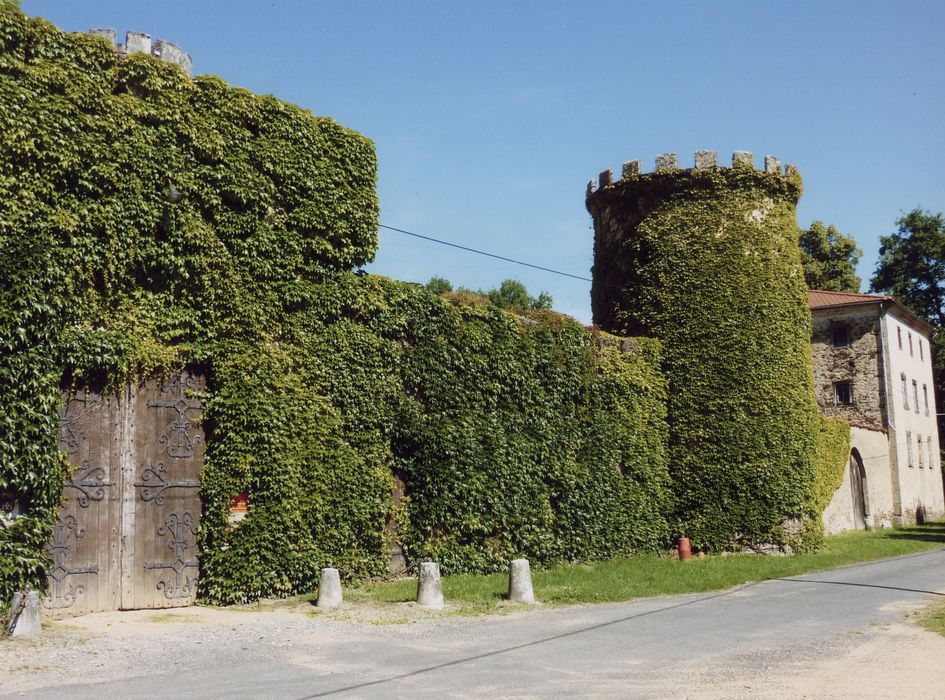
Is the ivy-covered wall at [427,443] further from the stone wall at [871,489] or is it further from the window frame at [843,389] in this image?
the window frame at [843,389]

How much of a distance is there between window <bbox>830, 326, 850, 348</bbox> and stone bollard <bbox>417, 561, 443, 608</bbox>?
2609cm

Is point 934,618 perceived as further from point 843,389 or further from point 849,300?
point 849,300

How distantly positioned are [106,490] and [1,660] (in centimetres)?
319

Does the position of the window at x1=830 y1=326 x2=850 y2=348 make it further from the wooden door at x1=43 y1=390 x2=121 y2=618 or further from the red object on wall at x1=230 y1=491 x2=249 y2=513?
the wooden door at x1=43 y1=390 x2=121 y2=618

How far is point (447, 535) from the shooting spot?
13875 mm

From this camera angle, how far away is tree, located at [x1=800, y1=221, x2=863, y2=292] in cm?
4388

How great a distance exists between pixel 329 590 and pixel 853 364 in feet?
87.8

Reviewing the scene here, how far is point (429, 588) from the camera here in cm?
1105

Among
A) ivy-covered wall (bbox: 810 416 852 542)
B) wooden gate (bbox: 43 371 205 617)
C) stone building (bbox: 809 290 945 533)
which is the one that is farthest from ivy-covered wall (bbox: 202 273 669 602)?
stone building (bbox: 809 290 945 533)

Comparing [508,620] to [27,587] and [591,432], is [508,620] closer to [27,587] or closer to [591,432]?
[27,587]

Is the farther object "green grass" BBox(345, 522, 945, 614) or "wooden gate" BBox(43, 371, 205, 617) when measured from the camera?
"green grass" BBox(345, 522, 945, 614)

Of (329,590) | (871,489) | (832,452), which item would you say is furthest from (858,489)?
(329,590)

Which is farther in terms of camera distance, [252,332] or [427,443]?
[427,443]

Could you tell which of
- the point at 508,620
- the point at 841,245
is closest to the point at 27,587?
the point at 508,620
